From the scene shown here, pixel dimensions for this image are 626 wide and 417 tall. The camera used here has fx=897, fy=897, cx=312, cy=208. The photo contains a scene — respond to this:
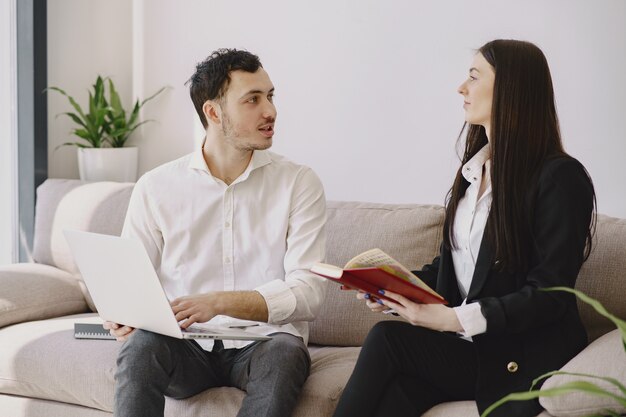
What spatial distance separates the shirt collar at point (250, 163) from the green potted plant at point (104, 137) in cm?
128

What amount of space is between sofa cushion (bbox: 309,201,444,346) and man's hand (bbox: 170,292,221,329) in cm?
58

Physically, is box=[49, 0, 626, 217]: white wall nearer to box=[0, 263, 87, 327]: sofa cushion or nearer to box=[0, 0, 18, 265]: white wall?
box=[0, 0, 18, 265]: white wall

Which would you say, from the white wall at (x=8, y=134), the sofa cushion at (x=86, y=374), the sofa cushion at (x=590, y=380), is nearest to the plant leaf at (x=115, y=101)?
the white wall at (x=8, y=134)

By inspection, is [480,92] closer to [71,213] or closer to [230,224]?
[230,224]

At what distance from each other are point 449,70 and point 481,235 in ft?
3.44

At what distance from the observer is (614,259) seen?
2.45 meters

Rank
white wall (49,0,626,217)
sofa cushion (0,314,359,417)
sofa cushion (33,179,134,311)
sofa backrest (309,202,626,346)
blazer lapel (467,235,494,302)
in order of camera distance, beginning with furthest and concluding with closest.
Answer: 1. sofa cushion (33,179,134,311)
2. white wall (49,0,626,217)
3. sofa backrest (309,202,626,346)
4. sofa cushion (0,314,359,417)
5. blazer lapel (467,235,494,302)

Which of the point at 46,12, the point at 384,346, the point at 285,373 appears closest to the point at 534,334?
the point at 384,346

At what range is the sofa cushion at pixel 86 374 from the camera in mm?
2271

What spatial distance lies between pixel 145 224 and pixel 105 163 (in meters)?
1.27

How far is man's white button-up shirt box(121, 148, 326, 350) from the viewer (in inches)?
98.8

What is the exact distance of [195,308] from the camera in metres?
2.23

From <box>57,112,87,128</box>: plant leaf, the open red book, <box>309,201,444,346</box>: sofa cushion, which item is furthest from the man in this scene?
<box>57,112,87,128</box>: plant leaf

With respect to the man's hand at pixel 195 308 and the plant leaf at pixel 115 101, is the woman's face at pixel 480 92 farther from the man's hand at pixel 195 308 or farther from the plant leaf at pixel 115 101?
the plant leaf at pixel 115 101
